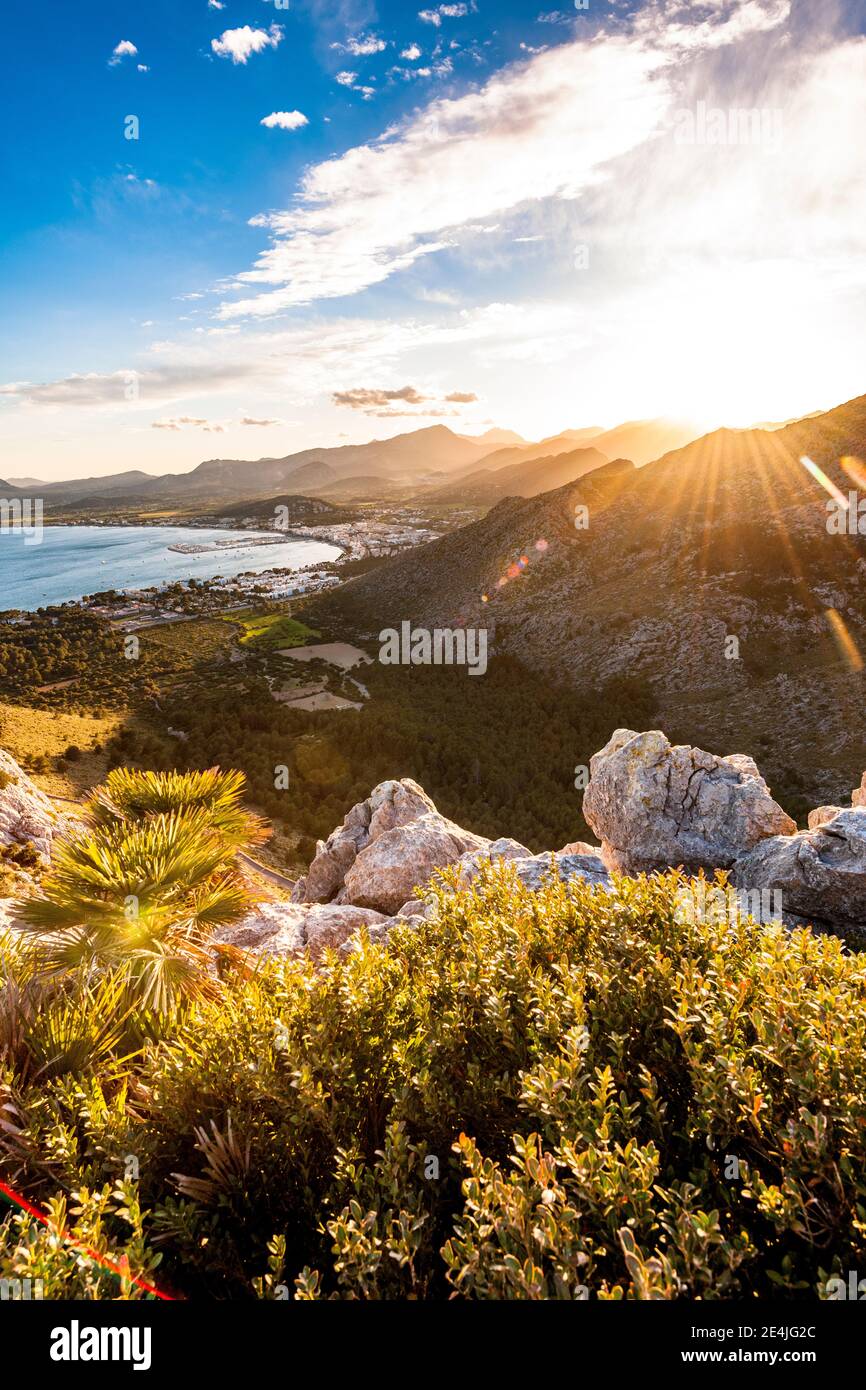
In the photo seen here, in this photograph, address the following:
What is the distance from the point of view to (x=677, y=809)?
1521 cm

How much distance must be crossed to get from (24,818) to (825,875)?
911 inches

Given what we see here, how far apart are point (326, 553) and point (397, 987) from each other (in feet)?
651

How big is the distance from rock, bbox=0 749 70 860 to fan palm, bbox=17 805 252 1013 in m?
14.4

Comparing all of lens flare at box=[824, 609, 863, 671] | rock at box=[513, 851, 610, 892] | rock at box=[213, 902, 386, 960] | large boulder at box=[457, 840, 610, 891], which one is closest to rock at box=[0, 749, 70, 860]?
rock at box=[213, 902, 386, 960]

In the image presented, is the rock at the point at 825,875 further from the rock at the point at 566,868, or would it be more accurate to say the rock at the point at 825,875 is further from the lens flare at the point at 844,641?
the lens flare at the point at 844,641

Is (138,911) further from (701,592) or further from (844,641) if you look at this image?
(701,592)

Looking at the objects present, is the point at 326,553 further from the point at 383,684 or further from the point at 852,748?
the point at 852,748

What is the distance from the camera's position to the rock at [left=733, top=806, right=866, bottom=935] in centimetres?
1106

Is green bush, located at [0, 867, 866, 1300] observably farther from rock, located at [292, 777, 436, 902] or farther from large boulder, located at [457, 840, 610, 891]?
rock, located at [292, 777, 436, 902]

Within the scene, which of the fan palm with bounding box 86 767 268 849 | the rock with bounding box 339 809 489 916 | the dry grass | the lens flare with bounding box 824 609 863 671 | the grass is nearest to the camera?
the fan palm with bounding box 86 767 268 849

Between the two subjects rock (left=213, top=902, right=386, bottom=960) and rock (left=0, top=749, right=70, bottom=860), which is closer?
rock (left=213, top=902, right=386, bottom=960)

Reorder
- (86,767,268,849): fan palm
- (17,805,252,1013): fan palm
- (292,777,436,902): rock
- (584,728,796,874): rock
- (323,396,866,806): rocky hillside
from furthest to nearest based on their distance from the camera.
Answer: (323,396,866,806): rocky hillside → (292,777,436,902): rock → (584,728,796,874): rock → (86,767,268,849): fan palm → (17,805,252,1013): fan palm

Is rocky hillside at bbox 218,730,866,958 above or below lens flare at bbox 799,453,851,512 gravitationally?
below
